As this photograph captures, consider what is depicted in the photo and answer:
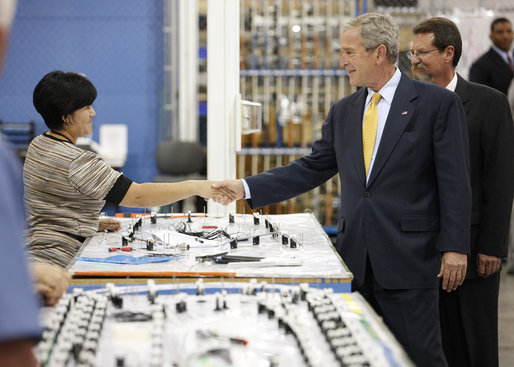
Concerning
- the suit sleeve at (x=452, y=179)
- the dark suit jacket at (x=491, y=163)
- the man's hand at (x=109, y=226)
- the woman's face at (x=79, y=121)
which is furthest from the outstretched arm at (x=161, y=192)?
the dark suit jacket at (x=491, y=163)

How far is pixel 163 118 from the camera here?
898cm

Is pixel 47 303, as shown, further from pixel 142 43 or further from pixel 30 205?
pixel 142 43

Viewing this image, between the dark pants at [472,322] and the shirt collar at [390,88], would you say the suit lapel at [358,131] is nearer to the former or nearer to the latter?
the shirt collar at [390,88]

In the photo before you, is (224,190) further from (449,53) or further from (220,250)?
(449,53)

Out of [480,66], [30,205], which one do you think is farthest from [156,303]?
[480,66]

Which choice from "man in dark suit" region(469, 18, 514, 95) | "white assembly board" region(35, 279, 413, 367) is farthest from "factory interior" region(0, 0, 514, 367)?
"man in dark suit" region(469, 18, 514, 95)

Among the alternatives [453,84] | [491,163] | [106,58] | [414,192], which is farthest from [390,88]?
[106,58]

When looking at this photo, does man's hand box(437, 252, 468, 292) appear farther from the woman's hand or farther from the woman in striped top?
the woman in striped top

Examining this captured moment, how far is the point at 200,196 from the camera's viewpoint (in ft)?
13.9

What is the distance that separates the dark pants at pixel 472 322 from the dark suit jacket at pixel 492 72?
3859 mm

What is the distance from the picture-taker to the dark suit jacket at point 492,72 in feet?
21.8

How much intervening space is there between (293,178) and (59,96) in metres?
1.13

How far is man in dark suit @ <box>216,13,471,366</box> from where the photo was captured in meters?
2.63

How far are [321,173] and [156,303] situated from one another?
5.10ft
